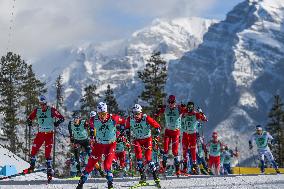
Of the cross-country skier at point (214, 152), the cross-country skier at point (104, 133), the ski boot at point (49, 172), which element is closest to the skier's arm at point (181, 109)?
the cross-country skier at point (104, 133)

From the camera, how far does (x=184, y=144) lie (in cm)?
2155

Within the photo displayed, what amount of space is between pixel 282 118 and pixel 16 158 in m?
52.7

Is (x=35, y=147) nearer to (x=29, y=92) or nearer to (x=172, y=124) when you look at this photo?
(x=172, y=124)

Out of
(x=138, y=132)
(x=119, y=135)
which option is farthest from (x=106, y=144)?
(x=138, y=132)

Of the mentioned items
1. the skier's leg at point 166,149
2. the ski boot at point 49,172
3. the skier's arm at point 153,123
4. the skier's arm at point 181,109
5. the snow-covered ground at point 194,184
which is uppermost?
the skier's arm at point 181,109

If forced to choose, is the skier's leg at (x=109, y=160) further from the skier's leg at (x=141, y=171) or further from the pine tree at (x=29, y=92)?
the pine tree at (x=29, y=92)

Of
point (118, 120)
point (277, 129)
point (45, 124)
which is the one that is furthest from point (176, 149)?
point (277, 129)

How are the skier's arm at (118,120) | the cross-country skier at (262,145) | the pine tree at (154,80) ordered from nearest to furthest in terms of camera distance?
the skier's arm at (118,120) < the cross-country skier at (262,145) < the pine tree at (154,80)

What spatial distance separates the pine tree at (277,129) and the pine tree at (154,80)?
17.5 metres

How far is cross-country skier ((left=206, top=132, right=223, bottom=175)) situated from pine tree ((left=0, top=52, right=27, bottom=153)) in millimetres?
34216

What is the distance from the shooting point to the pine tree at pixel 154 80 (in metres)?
59.5

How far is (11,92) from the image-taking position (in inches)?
2379

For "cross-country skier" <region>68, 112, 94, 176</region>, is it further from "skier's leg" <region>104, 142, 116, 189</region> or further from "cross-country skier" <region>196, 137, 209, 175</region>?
"skier's leg" <region>104, 142, 116, 189</region>

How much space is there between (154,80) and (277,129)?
68.3 feet
